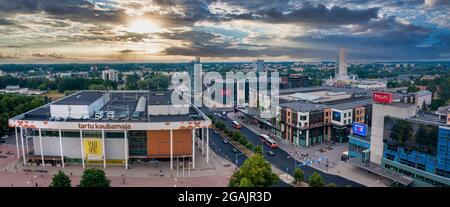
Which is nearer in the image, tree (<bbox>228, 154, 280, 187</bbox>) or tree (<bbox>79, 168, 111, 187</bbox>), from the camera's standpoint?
tree (<bbox>228, 154, 280, 187</bbox>)

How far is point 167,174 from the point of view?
18.2 m

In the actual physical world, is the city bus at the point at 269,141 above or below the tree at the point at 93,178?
below

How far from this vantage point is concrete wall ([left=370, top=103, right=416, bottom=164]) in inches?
672

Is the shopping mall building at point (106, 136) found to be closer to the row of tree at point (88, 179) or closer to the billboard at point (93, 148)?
the billboard at point (93, 148)

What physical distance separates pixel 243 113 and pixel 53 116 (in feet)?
61.3

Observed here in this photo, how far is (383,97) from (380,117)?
1.09m

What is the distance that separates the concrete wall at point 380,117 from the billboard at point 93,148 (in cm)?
1547

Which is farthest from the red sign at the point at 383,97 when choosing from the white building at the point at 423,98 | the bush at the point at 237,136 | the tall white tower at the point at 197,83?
the tall white tower at the point at 197,83

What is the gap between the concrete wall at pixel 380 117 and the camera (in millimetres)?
17062

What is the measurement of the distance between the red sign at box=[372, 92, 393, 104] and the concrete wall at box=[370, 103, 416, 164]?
226mm

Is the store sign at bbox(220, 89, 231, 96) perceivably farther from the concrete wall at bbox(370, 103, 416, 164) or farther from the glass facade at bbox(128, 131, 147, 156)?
the concrete wall at bbox(370, 103, 416, 164)

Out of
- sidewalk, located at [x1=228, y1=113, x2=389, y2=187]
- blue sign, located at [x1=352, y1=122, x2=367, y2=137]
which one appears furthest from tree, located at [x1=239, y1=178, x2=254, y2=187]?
blue sign, located at [x1=352, y1=122, x2=367, y2=137]
